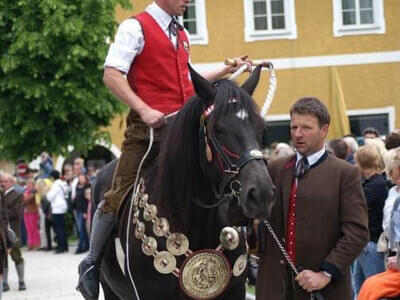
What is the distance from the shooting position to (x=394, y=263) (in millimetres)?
6977

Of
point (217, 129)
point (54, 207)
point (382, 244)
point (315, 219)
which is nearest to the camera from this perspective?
point (217, 129)

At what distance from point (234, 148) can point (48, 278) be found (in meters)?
12.7

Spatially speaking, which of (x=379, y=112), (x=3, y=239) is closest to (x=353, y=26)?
(x=379, y=112)

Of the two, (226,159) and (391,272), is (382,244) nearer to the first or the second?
(391,272)

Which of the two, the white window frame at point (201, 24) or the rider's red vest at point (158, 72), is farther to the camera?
the white window frame at point (201, 24)

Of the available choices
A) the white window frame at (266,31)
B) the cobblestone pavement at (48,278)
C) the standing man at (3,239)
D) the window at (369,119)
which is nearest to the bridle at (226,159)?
the standing man at (3,239)

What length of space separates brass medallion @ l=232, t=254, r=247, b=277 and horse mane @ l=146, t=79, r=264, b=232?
0.40 metres

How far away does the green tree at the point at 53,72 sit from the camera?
23.2 metres

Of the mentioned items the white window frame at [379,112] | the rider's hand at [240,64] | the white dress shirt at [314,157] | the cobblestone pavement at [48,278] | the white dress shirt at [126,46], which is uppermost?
the white dress shirt at [126,46]

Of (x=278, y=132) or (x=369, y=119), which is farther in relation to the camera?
(x=369, y=119)

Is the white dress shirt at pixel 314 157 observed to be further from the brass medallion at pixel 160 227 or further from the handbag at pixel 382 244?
the handbag at pixel 382 244

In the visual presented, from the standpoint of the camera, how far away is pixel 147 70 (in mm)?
6215

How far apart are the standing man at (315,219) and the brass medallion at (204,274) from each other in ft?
0.92

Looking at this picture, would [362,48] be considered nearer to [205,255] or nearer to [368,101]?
[368,101]
